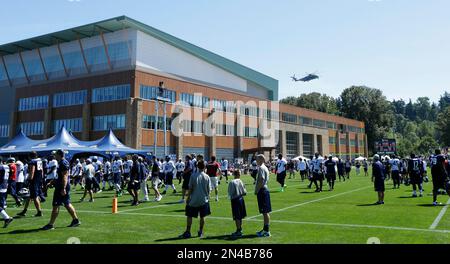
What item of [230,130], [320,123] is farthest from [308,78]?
[230,130]

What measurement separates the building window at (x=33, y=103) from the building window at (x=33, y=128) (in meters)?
2.35

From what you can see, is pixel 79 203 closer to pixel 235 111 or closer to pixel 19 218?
pixel 19 218

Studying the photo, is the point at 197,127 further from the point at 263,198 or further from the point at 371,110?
the point at 371,110

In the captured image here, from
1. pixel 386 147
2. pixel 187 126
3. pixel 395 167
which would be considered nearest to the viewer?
pixel 395 167

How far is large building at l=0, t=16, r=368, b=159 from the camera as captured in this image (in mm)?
49469

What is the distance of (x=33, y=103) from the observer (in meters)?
58.0

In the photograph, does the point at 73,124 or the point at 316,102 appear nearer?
the point at 73,124

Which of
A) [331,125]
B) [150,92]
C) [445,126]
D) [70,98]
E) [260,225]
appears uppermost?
[331,125]

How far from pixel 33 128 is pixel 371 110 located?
87.6 m

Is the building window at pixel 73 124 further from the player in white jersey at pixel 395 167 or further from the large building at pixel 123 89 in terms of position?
the player in white jersey at pixel 395 167

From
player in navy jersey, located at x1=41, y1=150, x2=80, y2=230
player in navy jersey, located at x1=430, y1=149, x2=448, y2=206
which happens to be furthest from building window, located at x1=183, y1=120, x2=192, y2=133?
player in navy jersey, located at x1=41, y1=150, x2=80, y2=230

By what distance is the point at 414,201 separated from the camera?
53.7 feet

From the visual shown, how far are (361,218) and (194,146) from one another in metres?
43.9
